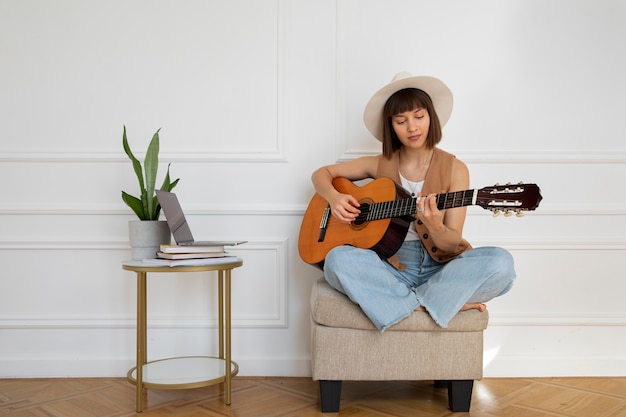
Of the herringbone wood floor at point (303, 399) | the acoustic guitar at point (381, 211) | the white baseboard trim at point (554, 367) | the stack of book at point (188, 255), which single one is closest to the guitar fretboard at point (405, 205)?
the acoustic guitar at point (381, 211)

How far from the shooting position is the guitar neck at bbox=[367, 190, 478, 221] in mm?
1710

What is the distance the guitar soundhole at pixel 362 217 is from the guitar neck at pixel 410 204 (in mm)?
17

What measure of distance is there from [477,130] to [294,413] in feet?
4.82

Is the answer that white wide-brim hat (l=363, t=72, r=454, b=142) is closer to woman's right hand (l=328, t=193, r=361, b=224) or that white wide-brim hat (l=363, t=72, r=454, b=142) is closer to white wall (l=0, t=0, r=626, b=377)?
white wall (l=0, t=0, r=626, b=377)

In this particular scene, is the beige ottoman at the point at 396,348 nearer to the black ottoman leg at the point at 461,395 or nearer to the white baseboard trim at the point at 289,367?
the black ottoman leg at the point at 461,395

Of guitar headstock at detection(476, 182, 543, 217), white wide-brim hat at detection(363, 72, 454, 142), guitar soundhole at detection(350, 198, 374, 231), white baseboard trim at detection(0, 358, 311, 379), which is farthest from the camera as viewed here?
white baseboard trim at detection(0, 358, 311, 379)

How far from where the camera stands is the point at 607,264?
2.49 metres

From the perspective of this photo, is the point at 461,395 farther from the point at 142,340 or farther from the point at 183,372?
the point at 142,340

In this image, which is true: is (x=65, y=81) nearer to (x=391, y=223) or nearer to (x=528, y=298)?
(x=391, y=223)

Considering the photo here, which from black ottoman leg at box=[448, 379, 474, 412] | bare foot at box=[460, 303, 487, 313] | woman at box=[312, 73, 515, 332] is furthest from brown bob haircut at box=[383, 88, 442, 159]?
black ottoman leg at box=[448, 379, 474, 412]

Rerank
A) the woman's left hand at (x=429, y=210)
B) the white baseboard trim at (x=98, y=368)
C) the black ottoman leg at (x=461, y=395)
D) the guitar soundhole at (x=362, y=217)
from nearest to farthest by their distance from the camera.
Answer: the woman's left hand at (x=429, y=210) → the black ottoman leg at (x=461, y=395) → the guitar soundhole at (x=362, y=217) → the white baseboard trim at (x=98, y=368)

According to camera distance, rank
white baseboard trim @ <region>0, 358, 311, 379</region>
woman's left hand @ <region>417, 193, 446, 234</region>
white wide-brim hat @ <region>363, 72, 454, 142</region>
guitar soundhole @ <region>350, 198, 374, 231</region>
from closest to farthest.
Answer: woman's left hand @ <region>417, 193, 446, 234</region> < guitar soundhole @ <region>350, 198, 374, 231</region> < white wide-brim hat @ <region>363, 72, 454, 142</region> < white baseboard trim @ <region>0, 358, 311, 379</region>

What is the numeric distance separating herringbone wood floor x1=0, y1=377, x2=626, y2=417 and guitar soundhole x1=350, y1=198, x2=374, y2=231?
66 centimetres

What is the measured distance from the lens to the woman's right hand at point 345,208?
205cm
